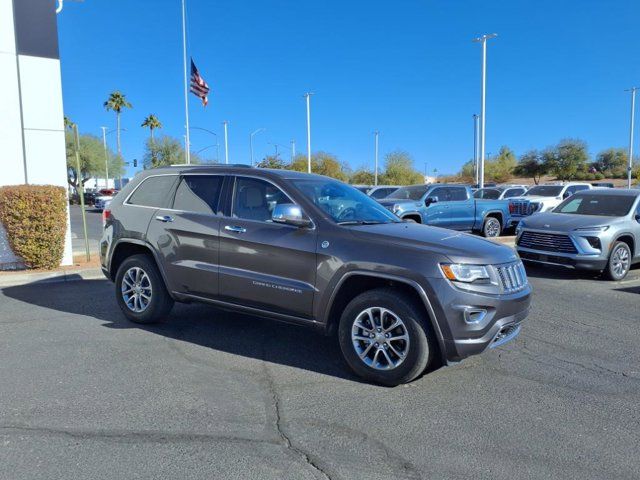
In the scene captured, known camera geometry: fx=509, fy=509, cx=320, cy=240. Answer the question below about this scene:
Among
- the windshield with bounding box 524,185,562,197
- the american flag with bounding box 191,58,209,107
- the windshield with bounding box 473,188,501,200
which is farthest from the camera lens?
the american flag with bounding box 191,58,209,107

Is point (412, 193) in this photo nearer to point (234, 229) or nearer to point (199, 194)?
point (199, 194)

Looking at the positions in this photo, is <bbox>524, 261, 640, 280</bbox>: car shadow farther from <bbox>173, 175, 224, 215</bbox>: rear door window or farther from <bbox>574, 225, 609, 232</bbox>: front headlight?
<bbox>173, 175, 224, 215</bbox>: rear door window

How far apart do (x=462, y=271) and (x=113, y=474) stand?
273 centimetres

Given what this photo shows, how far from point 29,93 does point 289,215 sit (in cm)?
755

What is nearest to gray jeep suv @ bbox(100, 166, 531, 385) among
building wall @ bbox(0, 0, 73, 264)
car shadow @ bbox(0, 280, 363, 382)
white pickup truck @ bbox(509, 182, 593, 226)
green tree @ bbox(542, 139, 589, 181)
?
car shadow @ bbox(0, 280, 363, 382)

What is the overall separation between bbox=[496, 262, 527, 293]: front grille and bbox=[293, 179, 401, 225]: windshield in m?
1.27

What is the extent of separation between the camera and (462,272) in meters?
3.94

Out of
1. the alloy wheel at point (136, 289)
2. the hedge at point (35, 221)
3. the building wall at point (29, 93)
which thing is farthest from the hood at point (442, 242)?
the building wall at point (29, 93)

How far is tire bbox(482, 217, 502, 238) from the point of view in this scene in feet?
50.1

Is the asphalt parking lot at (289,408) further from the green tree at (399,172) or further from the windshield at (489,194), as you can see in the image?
the green tree at (399,172)

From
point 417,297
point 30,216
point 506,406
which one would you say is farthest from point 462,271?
point 30,216

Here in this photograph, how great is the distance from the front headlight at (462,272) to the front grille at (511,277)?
0.70 ft

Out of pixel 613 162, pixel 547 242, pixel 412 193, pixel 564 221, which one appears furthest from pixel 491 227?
pixel 613 162

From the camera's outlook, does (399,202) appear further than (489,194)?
No
